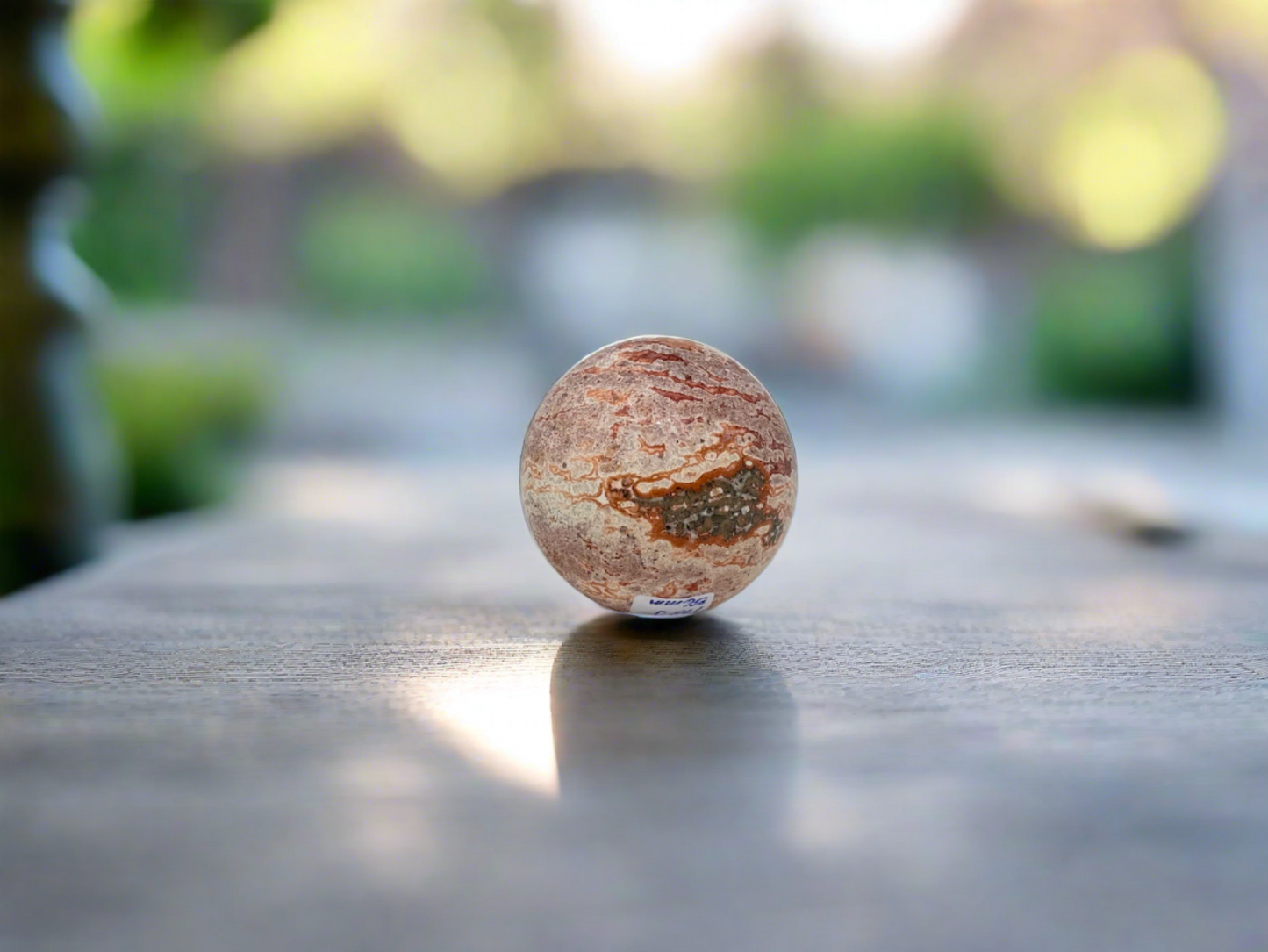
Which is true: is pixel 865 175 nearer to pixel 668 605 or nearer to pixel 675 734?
pixel 668 605

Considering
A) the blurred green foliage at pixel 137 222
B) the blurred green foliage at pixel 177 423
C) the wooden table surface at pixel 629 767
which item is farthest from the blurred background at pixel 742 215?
the wooden table surface at pixel 629 767

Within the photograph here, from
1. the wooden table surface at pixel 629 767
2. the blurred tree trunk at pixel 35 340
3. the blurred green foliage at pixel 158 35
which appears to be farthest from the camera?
the blurred green foliage at pixel 158 35

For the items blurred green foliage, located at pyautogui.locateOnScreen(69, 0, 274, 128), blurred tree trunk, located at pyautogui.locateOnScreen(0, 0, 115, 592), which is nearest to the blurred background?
blurred green foliage, located at pyautogui.locateOnScreen(69, 0, 274, 128)

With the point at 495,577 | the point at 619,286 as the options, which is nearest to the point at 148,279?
the point at 619,286

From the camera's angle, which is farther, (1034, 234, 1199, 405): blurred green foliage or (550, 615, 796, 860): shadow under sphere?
(1034, 234, 1199, 405): blurred green foliage

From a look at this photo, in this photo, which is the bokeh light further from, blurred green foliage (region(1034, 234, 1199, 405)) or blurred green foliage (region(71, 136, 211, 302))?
blurred green foliage (region(71, 136, 211, 302))

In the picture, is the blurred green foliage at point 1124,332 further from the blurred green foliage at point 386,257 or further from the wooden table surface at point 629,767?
the wooden table surface at point 629,767

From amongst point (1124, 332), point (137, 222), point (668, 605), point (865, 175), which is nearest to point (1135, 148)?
point (1124, 332)
